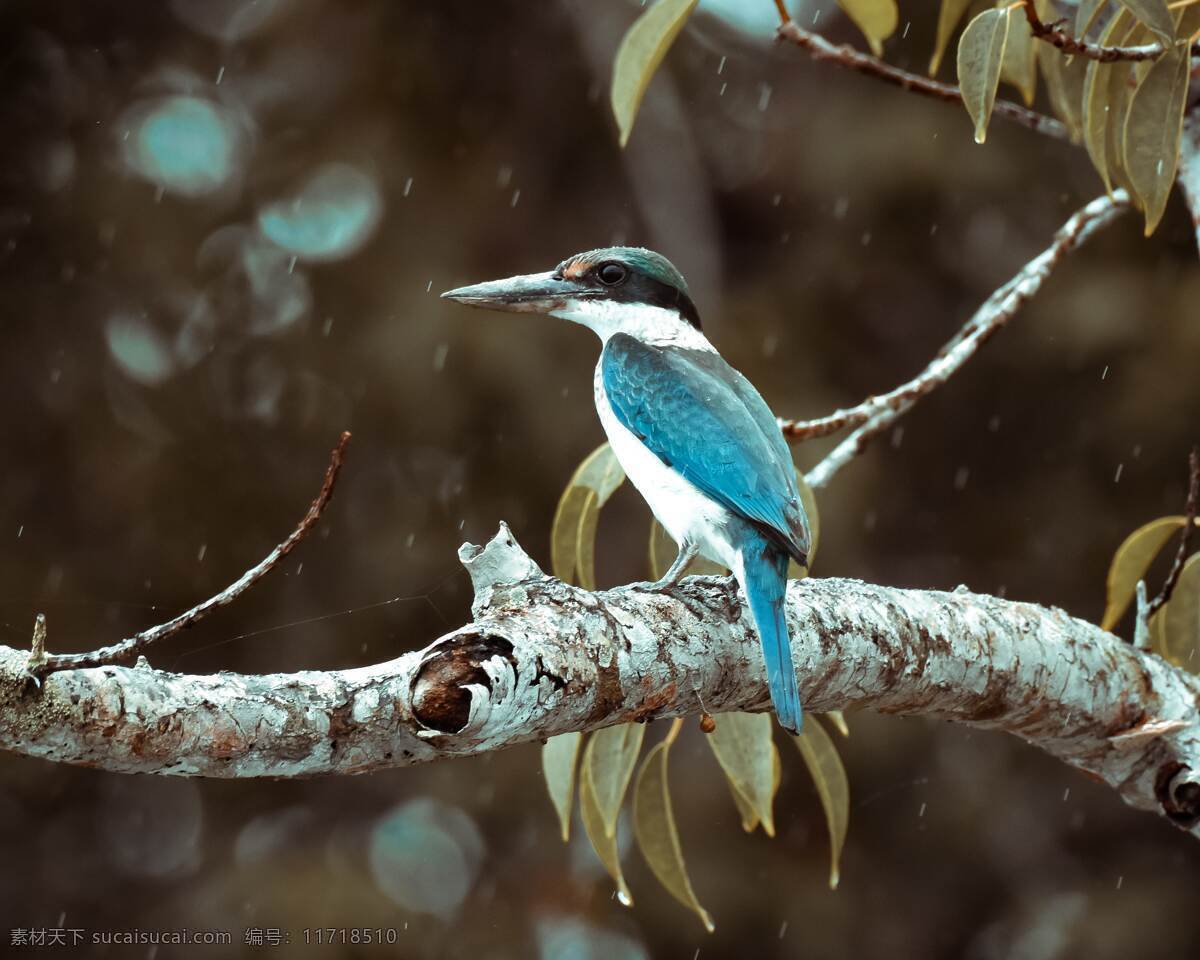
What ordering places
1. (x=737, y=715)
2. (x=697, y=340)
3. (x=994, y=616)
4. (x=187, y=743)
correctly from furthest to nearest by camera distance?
(x=697, y=340) → (x=737, y=715) → (x=994, y=616) → (x=187, y=743)

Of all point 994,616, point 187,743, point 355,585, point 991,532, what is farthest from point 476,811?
point 187,743

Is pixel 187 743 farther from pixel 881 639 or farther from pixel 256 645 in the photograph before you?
pixel 256 645

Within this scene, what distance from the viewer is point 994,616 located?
2340 millimetres

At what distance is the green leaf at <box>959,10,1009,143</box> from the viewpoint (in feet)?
6.90

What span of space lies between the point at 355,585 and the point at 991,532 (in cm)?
245

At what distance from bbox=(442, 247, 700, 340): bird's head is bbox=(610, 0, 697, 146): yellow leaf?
23.4 inches

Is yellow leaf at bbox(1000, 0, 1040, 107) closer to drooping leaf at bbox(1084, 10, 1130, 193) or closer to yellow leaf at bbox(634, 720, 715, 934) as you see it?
drooping leaf at bbox(1084, 10, 1130, 193)

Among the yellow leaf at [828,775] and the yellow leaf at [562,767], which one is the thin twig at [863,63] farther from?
the yellow leaf at [562,767]

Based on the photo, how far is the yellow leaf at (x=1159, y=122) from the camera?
7.37ft

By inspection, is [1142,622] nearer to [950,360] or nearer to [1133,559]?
[1133,559]

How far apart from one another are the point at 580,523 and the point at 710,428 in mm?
316

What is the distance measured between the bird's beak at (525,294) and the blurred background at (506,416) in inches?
74.4

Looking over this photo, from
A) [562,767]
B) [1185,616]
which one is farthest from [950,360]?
[562,767]

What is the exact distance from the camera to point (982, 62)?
7.00 feet
